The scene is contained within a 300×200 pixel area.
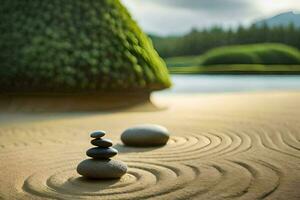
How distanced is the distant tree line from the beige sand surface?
198 ft

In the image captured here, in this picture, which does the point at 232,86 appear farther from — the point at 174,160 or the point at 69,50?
the point at 174,160

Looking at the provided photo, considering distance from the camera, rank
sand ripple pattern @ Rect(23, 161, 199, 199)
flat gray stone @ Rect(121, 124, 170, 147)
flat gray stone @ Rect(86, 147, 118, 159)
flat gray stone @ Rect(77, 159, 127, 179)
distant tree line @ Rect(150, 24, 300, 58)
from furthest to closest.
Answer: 1. distant tree line @ Rect(150, 24, 300, 58)
2. flat gray stone @ Rect(121, 124, 170, 147)
3. flat gray stone @ Rect(86, 147, 118, 159)
4. flat gray stone @ Rect(77, 159, 127, 179)
5. sand ripple pattern @ Rect(23, 161, 199, 199)

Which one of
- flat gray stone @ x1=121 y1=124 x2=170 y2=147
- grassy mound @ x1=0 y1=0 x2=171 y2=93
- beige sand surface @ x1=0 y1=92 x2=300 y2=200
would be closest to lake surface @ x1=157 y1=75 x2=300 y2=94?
grassy mound @ x1=0 y1=0 x2=171 y2=93

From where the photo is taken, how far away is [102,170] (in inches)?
175

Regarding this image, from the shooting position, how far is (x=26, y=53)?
38.4 ft

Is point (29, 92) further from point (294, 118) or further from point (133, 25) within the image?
point (294, 118)

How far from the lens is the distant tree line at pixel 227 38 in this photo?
6675cm

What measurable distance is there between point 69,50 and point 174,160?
7.13 metres

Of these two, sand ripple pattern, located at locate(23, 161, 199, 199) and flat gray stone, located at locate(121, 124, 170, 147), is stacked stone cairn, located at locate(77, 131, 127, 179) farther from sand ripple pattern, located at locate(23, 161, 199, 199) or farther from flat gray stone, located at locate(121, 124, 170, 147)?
flat gray stone, located at locate(121, 124, 170, 147)

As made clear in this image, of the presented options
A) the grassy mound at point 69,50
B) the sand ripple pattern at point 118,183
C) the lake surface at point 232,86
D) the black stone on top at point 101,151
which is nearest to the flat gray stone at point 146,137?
the sand ripple pattern at point 118,183

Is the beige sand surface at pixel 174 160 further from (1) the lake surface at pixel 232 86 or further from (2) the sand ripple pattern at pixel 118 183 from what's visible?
(1) the lake surface at pixel 232 86

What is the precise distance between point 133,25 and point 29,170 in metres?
8.47

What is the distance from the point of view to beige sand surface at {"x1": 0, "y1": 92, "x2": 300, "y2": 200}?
413 cm

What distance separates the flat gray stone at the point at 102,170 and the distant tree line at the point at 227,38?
65.3 metres
